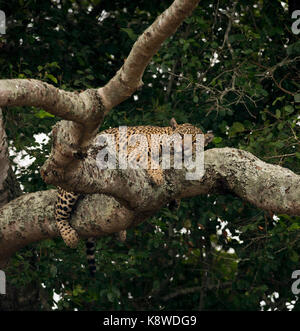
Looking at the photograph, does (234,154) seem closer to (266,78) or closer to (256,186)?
(256,186)

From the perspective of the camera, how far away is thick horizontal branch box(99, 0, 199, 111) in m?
3.83

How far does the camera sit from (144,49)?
4.05 metres

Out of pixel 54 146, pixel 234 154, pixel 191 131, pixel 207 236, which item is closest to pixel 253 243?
pixel 207 236

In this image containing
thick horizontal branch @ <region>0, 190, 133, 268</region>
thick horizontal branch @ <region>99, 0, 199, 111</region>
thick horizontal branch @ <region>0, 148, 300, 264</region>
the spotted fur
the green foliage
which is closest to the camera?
thick horizontal branch @ <region>99, 0, 199, 111</region>

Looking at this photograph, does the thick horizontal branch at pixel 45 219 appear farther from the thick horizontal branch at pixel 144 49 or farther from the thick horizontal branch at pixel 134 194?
the thick horizontal branch at pixel 144 49

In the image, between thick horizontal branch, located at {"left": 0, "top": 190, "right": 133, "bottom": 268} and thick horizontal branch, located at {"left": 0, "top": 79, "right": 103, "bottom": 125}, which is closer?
thick horizontal branch, located at {"left": 0, "top": 79, "right": 103, "bottom": 125}

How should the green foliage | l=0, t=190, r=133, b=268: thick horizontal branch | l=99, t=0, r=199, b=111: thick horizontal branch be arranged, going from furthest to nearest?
the green foliage → l=0, t=190, r=133, b=268: thick horizontal branch → l=99, t=0, r=199, b=111: thick horizontal branch

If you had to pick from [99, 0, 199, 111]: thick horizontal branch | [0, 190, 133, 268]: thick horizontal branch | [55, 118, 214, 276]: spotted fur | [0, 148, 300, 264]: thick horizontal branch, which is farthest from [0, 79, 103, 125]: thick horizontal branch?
[0, 190, 133, 268]: thick horizontal branch

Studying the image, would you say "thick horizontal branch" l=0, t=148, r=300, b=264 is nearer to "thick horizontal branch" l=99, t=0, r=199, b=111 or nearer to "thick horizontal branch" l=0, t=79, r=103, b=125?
"thick horizontal branch" l=0, t=79, r=103, b=125

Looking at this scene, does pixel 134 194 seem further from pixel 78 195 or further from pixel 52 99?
pixel 52 99

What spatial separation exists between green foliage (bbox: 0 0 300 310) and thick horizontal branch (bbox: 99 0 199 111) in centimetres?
270

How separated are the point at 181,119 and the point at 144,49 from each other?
3.71m
